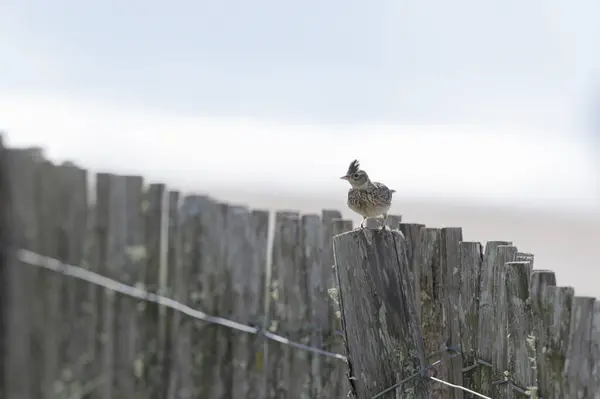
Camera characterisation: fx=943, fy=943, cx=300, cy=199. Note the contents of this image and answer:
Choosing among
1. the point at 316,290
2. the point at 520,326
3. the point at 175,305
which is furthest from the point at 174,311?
the point at 520,326

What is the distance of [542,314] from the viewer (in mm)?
3711

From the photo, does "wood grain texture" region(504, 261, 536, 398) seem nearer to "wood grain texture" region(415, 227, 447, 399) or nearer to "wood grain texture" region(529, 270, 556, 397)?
"wood grain texture" region(529, 270, 556, 397)

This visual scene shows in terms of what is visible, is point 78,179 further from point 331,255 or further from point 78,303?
point 331,255

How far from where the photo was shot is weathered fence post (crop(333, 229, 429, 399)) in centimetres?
419

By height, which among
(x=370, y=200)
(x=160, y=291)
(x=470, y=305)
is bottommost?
(x=160, y=291)

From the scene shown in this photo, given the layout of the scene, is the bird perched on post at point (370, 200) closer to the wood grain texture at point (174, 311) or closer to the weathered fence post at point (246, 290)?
the weathered fence post at point (246, 290)

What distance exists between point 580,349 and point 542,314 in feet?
0.75

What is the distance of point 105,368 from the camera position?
5.49 meters

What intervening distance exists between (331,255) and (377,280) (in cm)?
128

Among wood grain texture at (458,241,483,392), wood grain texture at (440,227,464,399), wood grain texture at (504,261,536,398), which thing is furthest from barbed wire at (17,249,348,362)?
wood grain texture at (504,261,536,398)

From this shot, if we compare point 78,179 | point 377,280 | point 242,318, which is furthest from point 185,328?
point 377,280

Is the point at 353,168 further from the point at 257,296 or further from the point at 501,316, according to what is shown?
the point at 501,316

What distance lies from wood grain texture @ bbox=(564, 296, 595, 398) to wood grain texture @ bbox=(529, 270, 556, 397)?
13cm

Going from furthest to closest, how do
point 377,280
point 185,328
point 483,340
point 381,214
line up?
point 381,214, point 185,328, point 483,340, point 377,280
